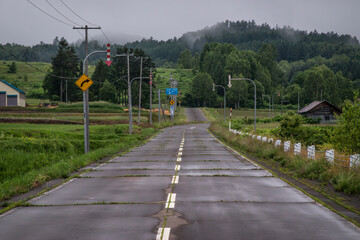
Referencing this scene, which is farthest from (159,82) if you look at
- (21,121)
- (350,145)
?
(350,145)

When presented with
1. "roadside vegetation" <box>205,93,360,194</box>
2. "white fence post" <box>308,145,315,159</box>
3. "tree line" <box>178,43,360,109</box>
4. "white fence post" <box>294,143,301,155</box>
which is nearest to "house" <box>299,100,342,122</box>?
"tree line" <box>178,43,360,109</box>

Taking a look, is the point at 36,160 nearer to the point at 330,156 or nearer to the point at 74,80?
the point at 330,156

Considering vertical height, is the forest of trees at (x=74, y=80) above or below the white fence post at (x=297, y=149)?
above

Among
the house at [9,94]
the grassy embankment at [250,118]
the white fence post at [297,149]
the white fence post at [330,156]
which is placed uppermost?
the house at [9,94]

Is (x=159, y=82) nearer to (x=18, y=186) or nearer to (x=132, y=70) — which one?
(x=132, y=70)

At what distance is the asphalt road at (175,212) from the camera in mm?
7066

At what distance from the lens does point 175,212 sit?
28.3ft

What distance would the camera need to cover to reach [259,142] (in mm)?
28422

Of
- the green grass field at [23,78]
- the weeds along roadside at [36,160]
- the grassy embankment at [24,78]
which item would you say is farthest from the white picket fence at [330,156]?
the green grass field at [23,78]

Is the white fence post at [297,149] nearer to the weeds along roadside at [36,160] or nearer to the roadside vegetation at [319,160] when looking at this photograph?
the roadside vegetation at [319,160]

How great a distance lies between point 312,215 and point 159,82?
19145 centimetres

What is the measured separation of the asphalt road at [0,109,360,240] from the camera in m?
7.07

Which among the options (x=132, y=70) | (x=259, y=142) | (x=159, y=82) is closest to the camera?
(x=259, y=142)

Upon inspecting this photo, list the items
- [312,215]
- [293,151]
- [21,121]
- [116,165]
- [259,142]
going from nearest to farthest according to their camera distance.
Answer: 1. [312,215]
2. [116,165]
3. [293,151]
4. [259,142]
5. [21,121]
